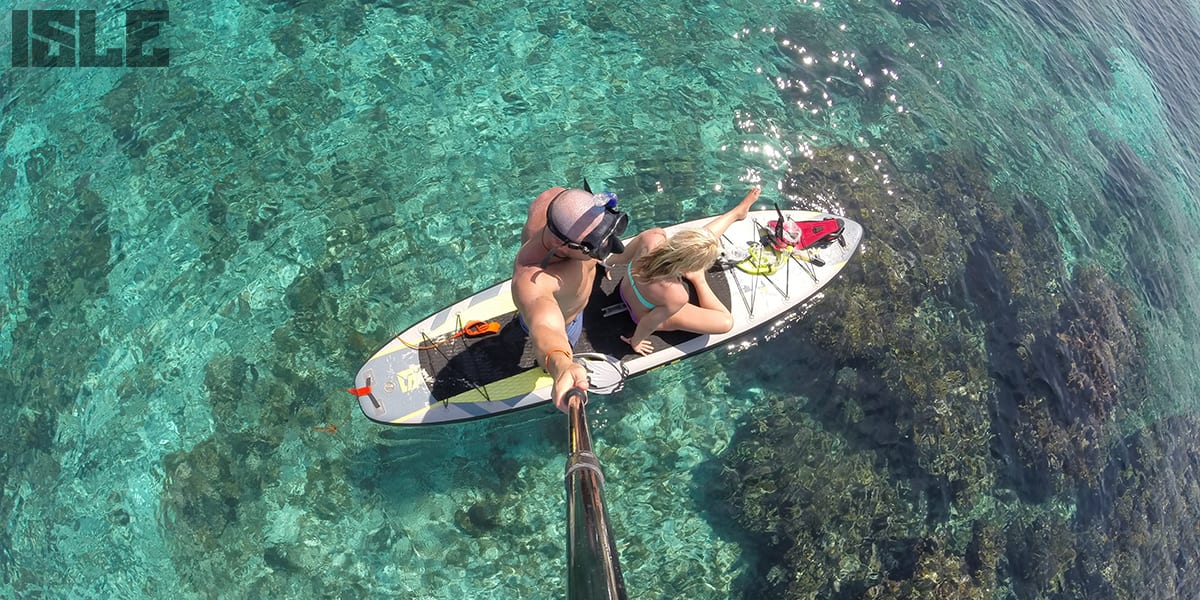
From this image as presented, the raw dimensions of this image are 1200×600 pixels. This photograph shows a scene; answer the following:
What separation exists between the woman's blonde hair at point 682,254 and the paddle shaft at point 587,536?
1.93 meters

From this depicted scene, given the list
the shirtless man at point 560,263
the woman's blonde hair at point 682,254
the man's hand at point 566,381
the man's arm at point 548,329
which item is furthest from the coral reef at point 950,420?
the man's hand at point 566,381

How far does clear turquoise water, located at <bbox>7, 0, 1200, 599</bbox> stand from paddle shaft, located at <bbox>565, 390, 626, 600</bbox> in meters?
3.92

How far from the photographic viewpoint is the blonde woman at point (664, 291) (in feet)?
16.3

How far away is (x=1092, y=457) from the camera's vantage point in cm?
859

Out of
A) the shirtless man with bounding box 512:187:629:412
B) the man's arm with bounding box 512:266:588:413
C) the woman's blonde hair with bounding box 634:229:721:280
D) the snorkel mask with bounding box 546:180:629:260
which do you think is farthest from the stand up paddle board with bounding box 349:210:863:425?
the snorkel mask with bounding box 546:180:629:260

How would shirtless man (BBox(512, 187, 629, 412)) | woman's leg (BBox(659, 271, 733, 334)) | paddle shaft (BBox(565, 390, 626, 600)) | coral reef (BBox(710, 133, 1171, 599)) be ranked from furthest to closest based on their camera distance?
1. coral reef (BBox(710, 133, 1171, 599))
2. woman's leg (BBox(659, 271, 733, 334))
3. shirtless man (BBox(512, 187, 629, 412))
4. paddle shaft (BBox(565, 390, 626, 600))

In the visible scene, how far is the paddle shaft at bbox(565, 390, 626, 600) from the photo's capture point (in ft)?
8.21

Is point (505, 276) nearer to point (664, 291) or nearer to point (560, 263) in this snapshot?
point (664, 291)

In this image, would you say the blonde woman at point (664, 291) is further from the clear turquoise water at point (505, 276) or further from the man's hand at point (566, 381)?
the man's hand at point (566, 381)

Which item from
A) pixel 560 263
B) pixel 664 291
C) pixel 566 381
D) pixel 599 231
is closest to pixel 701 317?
pixel 664 291

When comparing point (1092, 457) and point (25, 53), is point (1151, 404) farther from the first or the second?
point (25, 53)

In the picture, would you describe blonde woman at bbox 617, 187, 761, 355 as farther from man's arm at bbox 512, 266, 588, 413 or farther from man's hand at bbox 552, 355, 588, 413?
man's hand at bbox 552, 355, 588, 413

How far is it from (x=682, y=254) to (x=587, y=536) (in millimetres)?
2598

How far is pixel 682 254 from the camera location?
15.7 feet
